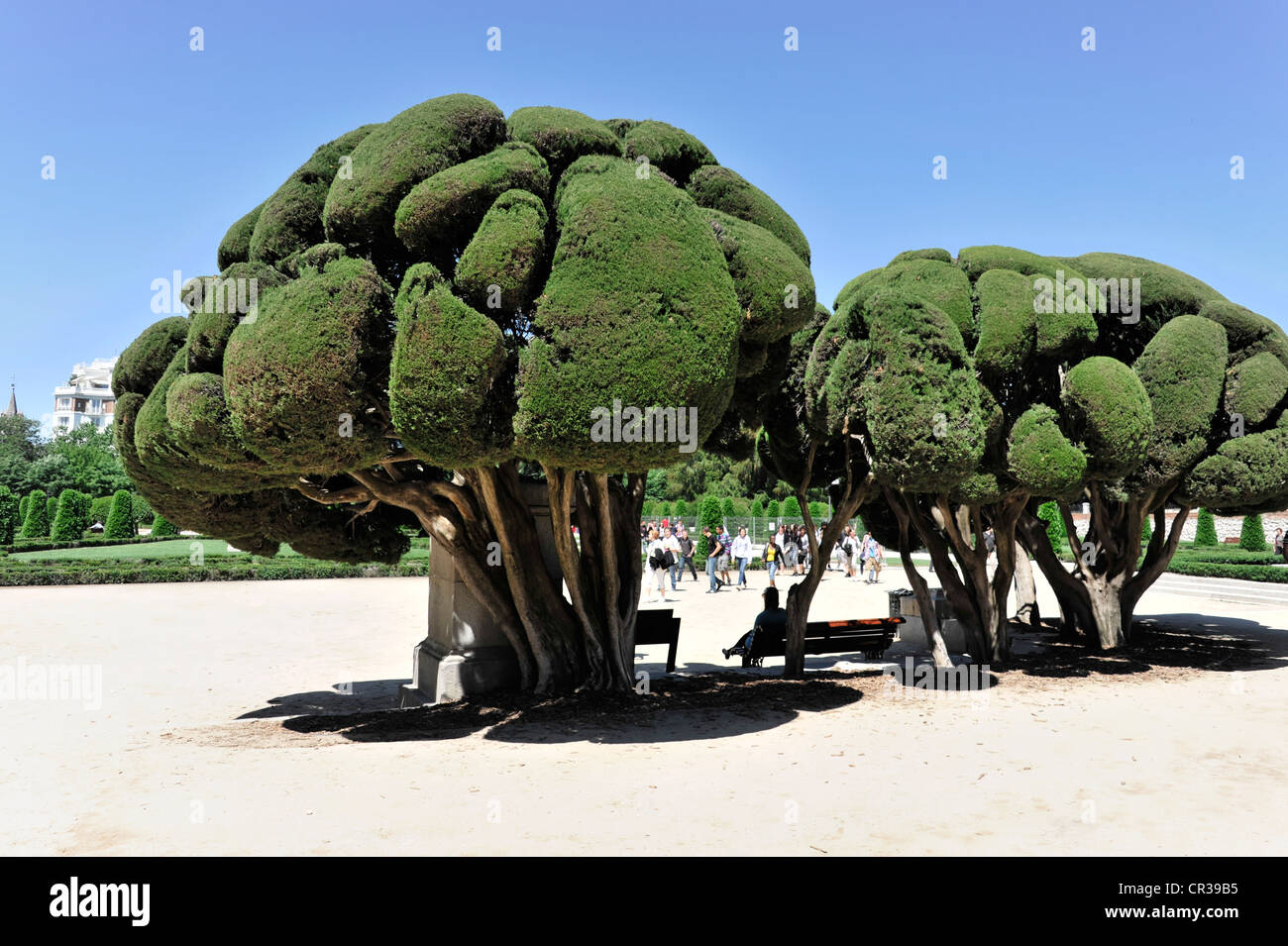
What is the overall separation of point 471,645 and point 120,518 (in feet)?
124

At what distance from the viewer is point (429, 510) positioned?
32.8ft

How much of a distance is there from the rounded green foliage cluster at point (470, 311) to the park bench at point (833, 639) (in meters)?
4.68

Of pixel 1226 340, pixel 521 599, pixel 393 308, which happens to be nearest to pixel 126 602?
pixel 521 599

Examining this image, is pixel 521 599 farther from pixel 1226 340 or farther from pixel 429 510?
pixel 1226 340

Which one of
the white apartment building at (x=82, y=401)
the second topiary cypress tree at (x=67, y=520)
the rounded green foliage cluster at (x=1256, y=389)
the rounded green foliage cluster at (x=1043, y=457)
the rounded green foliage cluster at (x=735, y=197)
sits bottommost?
the second topiary cypress tree at (x=67, y=520)

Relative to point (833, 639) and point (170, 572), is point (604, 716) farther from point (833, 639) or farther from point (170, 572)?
point (170, 572)

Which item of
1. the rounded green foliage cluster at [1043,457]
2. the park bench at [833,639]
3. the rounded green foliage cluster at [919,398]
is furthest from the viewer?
the park bench at [833,639]

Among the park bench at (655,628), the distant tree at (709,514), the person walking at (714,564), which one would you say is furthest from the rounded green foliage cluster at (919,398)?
the distant tree at (709,514)

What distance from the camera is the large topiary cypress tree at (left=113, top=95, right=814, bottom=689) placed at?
7188 millimetres

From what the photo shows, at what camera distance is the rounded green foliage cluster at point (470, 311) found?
283 inches

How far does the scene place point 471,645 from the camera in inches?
414

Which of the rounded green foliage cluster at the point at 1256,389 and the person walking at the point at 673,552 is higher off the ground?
the rounded green foliage cluster at the point at 1256,389

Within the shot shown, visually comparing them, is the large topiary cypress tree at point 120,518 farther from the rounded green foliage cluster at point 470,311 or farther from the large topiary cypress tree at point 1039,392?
the large topiary cypress tree at point 1039,392

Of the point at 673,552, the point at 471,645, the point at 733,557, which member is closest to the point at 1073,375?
the point at 471,645
